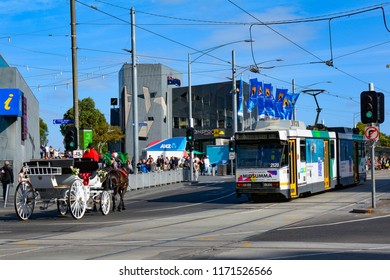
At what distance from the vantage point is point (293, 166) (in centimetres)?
2598

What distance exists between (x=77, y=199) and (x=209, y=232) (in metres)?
6.38

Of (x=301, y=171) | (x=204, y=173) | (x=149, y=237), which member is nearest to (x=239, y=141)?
(x=301, y=171)

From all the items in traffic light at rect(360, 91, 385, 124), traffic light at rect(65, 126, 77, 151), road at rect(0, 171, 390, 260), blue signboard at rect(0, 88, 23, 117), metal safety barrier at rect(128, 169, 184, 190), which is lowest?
road at rect(0, 171, 390, 260)

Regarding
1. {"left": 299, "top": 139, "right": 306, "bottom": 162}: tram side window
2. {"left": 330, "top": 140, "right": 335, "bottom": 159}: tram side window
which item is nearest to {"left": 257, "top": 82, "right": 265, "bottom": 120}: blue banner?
{"left": 330, "top": 140, "right": 335, "bottom": 159}: tram side window

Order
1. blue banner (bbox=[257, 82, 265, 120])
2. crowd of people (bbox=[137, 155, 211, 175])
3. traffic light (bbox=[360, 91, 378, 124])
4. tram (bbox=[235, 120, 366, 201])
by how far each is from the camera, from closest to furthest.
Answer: traffic light (bbox=[360, 91, 378, 124])
tram (bbox=[235, 120, 366, 201])
crowd of people (bbox=[137, 155, 211, 175])
blue banner (bbox=[257, 82, 265, 120])

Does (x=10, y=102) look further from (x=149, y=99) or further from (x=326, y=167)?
(x=149, y=99)

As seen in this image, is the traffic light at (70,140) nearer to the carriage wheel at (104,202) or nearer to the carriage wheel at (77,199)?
the carriage wheel at (104,202)

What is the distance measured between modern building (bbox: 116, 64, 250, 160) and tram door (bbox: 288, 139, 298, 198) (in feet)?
176

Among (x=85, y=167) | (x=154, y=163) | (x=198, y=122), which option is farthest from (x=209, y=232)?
(x=198, y=122)

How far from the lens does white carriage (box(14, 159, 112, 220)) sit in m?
20.9

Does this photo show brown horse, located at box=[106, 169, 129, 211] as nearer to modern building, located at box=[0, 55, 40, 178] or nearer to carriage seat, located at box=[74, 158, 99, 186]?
carriage seat, located at box=[74, 158, 99, 186]

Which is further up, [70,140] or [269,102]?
[269,102]

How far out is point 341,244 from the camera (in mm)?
13305
